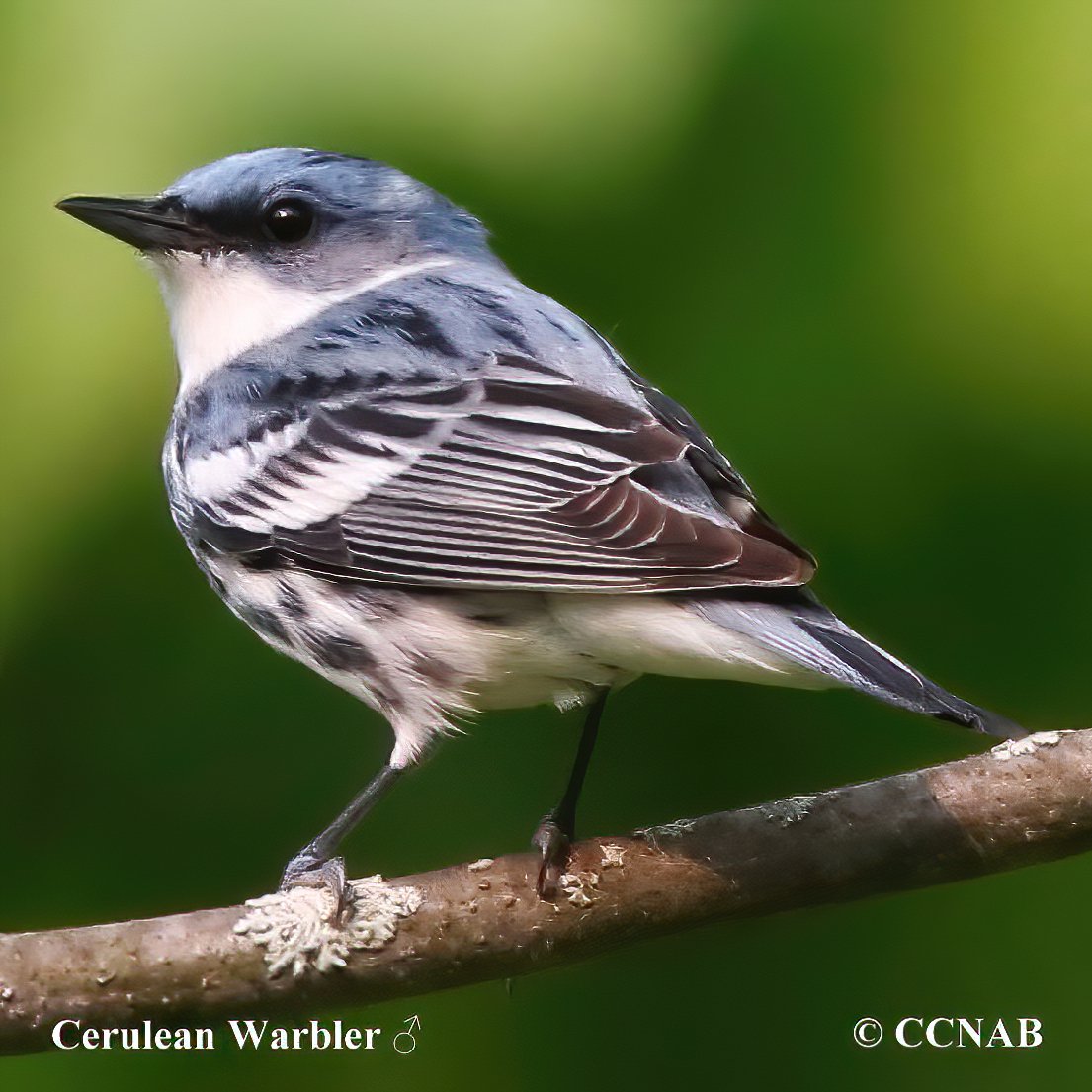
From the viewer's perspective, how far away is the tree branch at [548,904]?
167 cm

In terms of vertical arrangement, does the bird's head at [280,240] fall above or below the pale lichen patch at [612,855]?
above

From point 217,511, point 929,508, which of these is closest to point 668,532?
point 929,508

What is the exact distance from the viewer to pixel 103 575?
77.9 inches

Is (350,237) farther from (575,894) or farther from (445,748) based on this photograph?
(575,894)

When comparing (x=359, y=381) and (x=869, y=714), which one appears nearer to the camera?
(x=869, y=714)

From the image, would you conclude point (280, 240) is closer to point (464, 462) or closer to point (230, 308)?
point (230, 308)

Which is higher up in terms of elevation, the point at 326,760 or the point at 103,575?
the point at 103,575

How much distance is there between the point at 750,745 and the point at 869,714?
6.7 inches

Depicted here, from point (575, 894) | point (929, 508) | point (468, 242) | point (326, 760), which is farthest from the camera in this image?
point (468, 242)

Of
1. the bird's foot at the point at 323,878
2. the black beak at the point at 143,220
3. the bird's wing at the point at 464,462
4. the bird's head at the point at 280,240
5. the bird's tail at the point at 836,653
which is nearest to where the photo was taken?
the bird's tail at the point at 836,653

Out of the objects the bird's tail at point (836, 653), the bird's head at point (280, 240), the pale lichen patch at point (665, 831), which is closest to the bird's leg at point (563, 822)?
the pale lichen patch at point (665, 831)

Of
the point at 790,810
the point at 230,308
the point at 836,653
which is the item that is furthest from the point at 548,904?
the point at 230,308

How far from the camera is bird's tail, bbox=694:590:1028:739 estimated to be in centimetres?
153

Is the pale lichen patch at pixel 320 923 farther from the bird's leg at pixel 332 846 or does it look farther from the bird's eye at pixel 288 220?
the bird's eye at pixel 288 220
